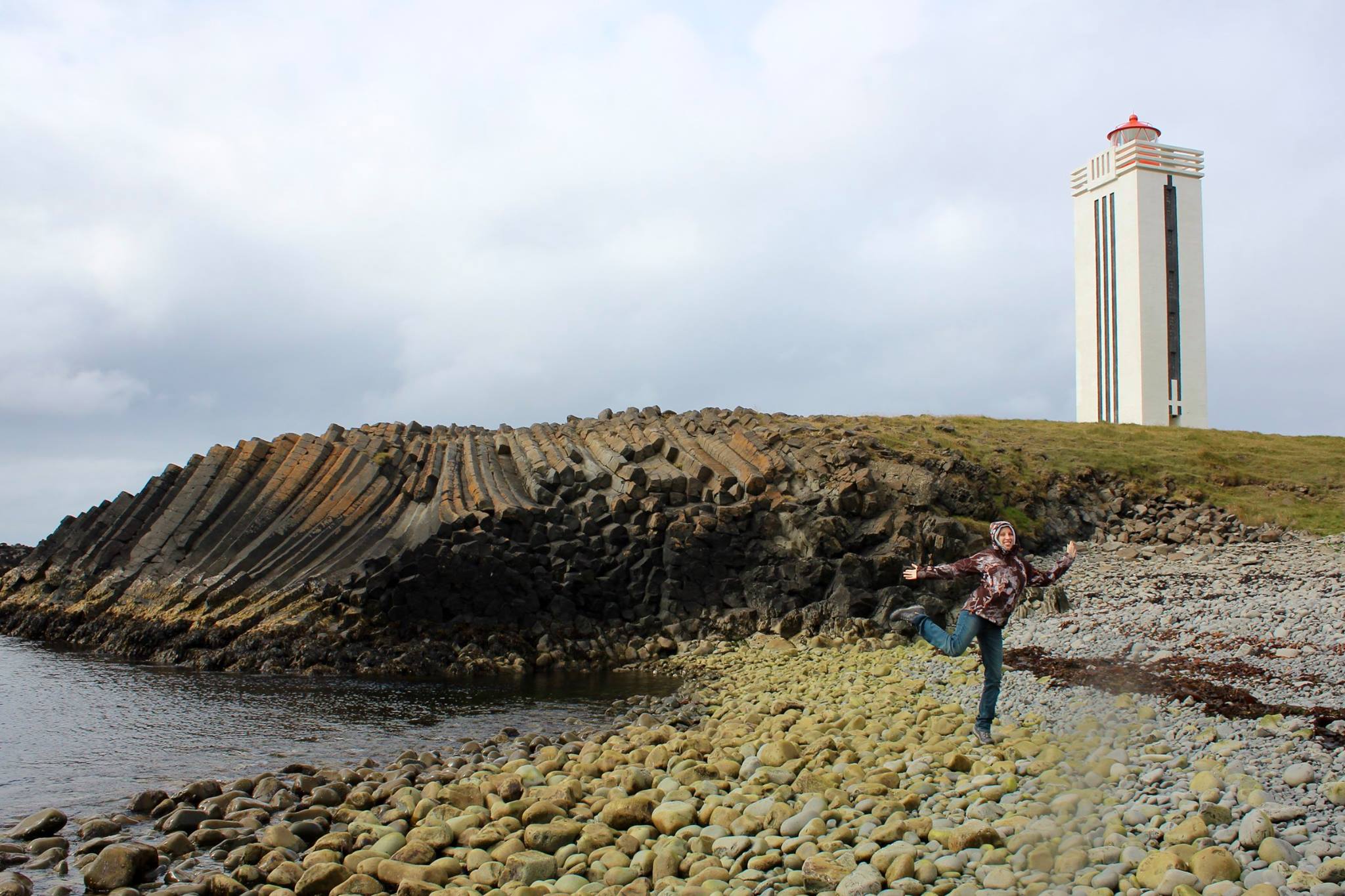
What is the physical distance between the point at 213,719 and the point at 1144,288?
4090 centimetres

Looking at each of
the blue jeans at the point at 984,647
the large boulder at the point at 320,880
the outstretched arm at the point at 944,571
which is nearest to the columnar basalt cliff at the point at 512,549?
the outstretched arm at the point at 944,571

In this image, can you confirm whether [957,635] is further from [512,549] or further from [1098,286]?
[1098,286]

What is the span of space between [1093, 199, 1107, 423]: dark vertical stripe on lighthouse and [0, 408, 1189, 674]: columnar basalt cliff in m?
21.9

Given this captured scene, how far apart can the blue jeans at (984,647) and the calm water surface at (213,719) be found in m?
5.92

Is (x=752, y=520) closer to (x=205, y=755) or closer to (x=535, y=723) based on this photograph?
(x=535, y=723)

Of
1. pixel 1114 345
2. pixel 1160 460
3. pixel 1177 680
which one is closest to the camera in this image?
pixel 1177 680

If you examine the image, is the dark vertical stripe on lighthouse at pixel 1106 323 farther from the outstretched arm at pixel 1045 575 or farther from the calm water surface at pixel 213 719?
the outstretched arm at pixel 1045 575

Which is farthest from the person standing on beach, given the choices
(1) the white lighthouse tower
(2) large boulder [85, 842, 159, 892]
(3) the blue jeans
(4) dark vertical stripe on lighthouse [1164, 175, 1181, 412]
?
(4) dark vertical stripe on lighthouse [1164, 175, 1181, 412]

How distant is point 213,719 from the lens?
45.1 ft

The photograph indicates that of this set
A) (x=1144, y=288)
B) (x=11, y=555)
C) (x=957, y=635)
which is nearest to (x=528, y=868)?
(x=957, y=635)

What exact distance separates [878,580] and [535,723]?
8915 millimetres

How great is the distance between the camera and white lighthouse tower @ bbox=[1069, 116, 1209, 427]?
140 feet

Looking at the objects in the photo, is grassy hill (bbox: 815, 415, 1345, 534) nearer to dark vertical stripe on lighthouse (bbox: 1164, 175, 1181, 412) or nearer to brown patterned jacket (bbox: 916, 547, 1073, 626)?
dark vertical stripe on lighthouse (bbox: 1164, 175, 1181, 412)

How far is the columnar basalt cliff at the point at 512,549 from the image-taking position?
63.6 ft
